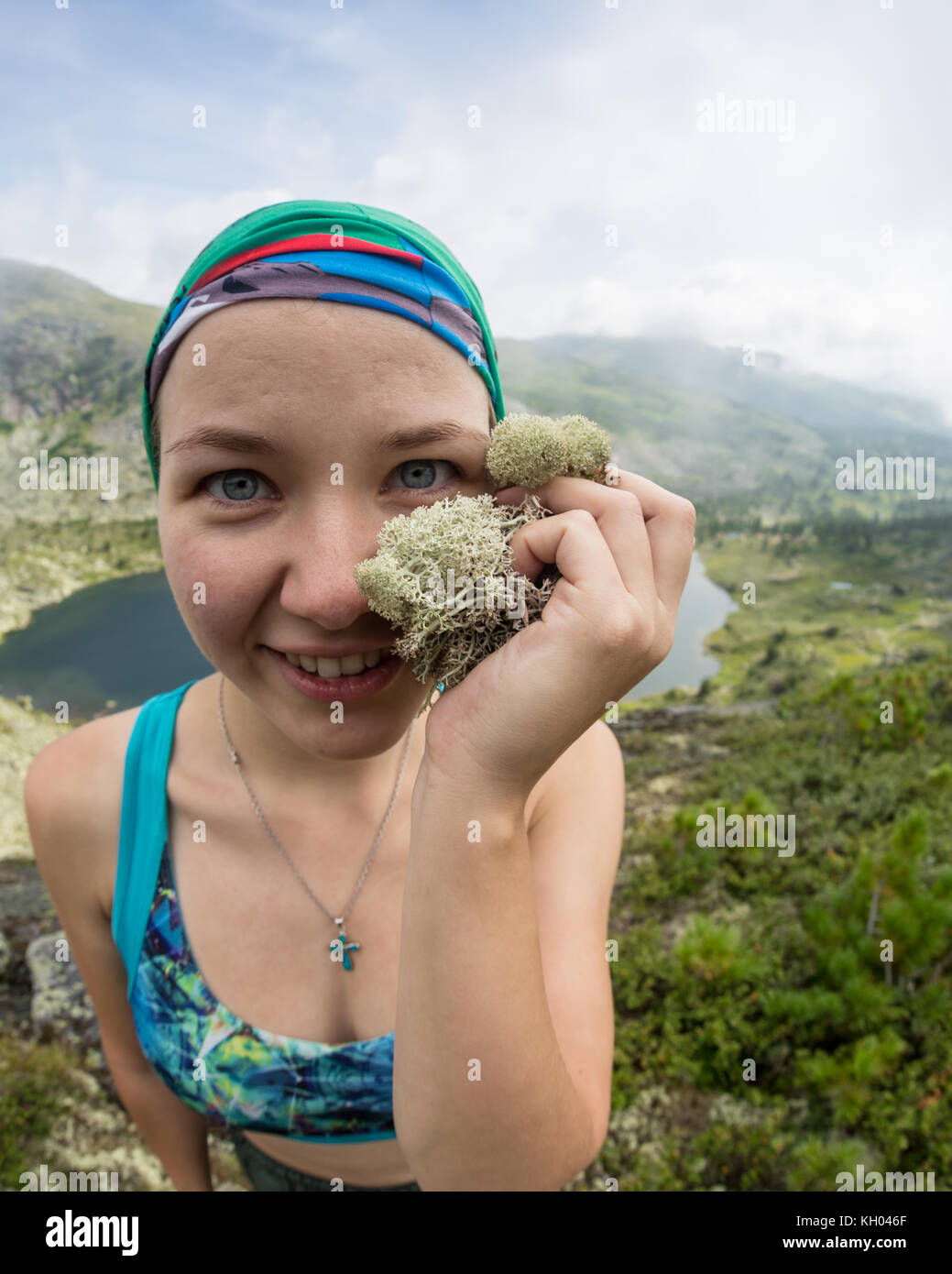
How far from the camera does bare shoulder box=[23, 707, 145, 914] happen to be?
2975 millimetres

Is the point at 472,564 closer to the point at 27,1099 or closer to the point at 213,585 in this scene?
the point at 213,585

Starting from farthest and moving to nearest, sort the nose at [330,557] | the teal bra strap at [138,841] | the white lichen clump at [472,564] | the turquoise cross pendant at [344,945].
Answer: the teal bra strap at [138,841], the turquoise cross pendant at [344,945], the nose at [330,557], the white lichen clump at [472,564]

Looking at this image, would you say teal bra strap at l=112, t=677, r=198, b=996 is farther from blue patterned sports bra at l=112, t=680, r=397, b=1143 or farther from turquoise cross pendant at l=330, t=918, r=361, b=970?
turquoise cross pendant at l=330, t=918, r=361, b=970

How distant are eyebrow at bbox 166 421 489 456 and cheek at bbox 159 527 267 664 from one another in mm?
266

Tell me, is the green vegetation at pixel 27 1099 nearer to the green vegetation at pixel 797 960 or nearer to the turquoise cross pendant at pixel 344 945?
the green vegetation at pixel 797 960

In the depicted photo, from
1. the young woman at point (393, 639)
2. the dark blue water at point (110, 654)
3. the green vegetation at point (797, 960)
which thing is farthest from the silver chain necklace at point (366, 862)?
the dark blue water at point (110, 654)

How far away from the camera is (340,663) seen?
2.02 m

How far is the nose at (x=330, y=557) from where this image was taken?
1.77 m

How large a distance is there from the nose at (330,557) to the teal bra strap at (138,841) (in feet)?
5.15

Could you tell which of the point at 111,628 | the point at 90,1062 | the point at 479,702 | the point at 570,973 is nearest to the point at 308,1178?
the point at 570,973

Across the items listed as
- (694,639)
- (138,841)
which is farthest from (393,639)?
(694,639)

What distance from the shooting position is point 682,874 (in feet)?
33.9

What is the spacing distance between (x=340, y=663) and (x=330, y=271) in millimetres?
1056

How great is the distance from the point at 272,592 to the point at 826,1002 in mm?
7998
